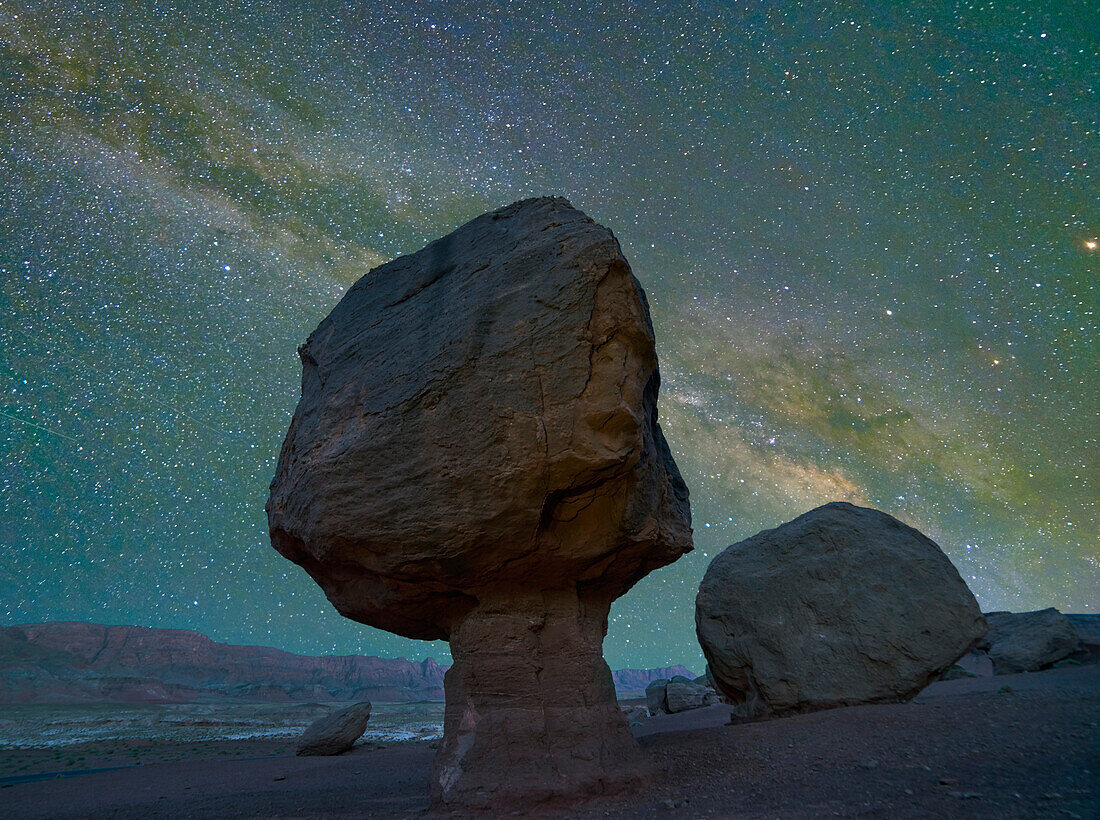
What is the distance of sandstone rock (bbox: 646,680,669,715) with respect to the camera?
22.3m

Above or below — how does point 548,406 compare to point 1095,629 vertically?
above

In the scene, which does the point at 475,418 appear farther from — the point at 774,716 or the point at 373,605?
the point at 774,716

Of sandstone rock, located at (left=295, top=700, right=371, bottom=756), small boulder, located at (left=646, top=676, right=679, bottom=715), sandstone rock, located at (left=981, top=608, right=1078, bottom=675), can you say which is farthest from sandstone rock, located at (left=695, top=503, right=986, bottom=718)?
small boulder, located at (left=646, top=676, right=679, bottom=715)

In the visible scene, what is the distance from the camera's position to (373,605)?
686cm

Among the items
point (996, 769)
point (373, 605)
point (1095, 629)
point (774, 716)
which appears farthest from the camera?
point (1095, 629)

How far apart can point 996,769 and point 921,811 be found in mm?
1396

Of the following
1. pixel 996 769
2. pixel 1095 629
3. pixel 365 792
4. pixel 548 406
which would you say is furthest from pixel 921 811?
pixel 1095 629

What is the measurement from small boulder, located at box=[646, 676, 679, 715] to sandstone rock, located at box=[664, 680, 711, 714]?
0.36 metres

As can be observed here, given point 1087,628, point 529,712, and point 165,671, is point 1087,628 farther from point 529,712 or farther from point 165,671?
point 165,671

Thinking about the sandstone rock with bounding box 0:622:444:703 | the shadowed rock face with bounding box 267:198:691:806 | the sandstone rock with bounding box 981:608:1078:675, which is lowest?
the sandstone rock with bounding box 0:622:444:703

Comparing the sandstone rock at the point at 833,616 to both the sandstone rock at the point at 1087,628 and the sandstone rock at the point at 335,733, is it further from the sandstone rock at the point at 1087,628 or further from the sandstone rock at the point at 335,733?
the sandstone rock at the point at 335,733

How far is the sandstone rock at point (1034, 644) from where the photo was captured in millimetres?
15258

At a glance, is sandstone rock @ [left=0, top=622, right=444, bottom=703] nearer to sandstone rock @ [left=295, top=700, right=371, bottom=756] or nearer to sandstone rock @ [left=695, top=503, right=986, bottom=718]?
sandstone rock @ [left=295, top=700, right=371, bottom=756]

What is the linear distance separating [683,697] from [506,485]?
19564mm
